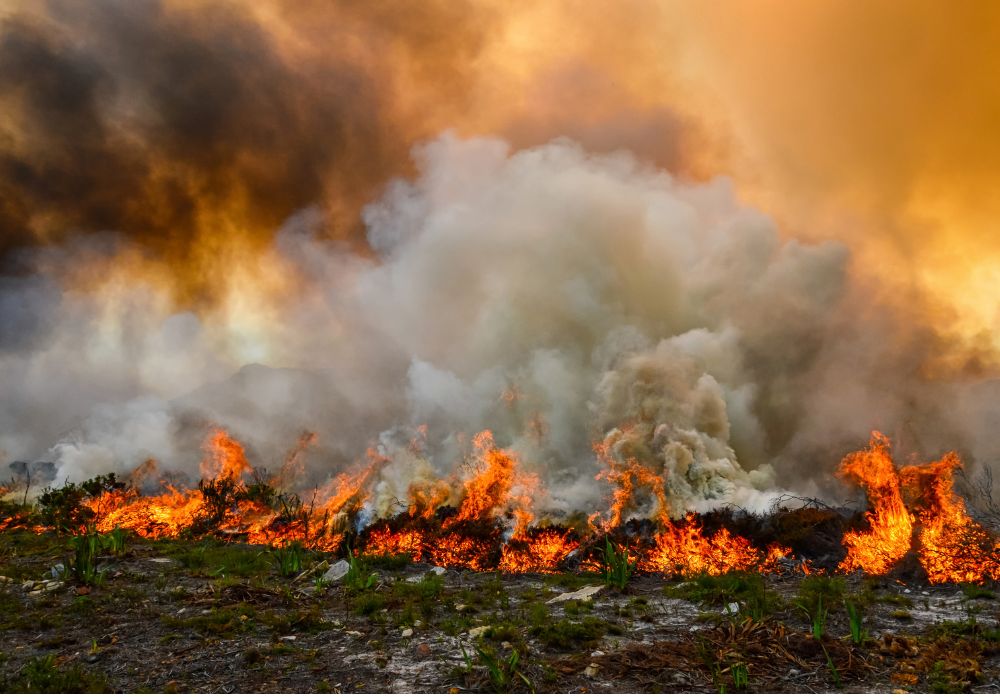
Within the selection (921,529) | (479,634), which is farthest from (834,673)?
(921,529)

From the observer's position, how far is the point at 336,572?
12758mm

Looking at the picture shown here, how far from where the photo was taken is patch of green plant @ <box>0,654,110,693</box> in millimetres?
6398

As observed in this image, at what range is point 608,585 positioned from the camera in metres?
12.2

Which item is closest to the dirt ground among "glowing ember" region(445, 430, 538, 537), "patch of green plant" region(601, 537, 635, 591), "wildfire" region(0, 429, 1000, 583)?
"patch of green plant" region(601, 537, 635, 591)

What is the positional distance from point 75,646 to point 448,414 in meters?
24.9

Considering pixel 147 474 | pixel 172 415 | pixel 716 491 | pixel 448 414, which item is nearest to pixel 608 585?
pixel 716 491

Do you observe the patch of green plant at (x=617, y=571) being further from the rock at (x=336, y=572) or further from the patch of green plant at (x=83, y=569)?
the patch of green plant at (x=83, y=569)

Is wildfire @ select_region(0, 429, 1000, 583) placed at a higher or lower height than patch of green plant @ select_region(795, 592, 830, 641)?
higher

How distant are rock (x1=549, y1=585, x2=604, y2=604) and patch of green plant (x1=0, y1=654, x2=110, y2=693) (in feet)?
25.6

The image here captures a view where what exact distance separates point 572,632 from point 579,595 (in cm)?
339

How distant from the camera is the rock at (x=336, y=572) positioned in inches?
489

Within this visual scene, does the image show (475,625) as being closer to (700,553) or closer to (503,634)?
(503,634)

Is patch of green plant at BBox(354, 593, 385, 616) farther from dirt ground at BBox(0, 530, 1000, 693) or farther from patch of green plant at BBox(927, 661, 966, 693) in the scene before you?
patch of green plant at BBox(927, 661, 966, 693)

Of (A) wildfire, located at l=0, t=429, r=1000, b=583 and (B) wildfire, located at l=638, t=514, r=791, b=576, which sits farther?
(B) wildfire, located at l=638, t=514, r=791, b=576
